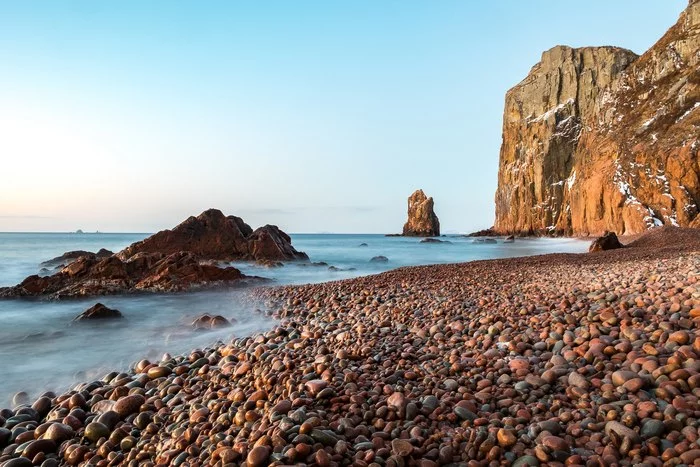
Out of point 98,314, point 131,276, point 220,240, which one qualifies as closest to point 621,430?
point 98,314

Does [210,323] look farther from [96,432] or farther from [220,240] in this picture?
[220,240]

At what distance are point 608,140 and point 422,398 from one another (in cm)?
4648

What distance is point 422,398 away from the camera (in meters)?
3.19

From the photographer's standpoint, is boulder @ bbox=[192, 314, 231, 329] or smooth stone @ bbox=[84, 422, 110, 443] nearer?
smooth stone @ bbox=[84, 422, 110, 443]

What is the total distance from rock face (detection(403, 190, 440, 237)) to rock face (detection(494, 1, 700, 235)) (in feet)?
80.1

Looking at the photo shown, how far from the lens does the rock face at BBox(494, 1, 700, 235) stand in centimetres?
3259

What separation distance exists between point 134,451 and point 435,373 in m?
2.37

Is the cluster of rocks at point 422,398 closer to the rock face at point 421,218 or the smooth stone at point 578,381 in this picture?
the smooth stone at point 578,381

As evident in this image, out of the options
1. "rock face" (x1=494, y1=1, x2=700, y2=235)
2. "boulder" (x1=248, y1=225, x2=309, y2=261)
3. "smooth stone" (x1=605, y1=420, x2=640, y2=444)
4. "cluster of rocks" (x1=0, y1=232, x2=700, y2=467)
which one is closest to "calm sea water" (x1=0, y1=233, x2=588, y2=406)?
A: "cluster of rocks" (x1=0, y1=232, x2=700, y2=467)

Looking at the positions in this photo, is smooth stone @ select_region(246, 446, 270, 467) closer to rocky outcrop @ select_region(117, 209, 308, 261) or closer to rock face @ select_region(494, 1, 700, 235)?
rocky outcrop @ select_region(117, 209, 308, 261)

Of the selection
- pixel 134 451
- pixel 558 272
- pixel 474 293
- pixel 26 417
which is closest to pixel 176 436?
pixel 134 451

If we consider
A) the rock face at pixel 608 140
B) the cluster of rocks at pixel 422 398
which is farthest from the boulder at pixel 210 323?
the rock face at pixel 608 140

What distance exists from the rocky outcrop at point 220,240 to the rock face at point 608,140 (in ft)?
84.1

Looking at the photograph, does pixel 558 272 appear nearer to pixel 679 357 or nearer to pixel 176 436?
pixel 679 357
